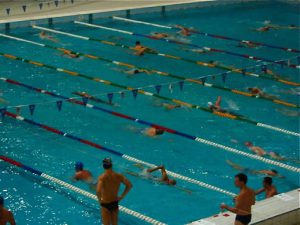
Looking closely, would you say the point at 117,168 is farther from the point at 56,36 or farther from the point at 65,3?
the point at 65,3

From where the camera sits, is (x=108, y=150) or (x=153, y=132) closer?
(x=108, y=150)

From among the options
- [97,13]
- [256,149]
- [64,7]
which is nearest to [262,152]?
[256,149]

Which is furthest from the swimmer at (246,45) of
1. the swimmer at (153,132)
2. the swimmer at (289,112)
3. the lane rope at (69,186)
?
the lane rope at (69,186)

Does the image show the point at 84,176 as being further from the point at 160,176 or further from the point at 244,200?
the point at 244,200

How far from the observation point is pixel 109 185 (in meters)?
7.43

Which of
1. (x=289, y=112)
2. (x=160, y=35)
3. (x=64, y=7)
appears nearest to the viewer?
(x=289, y=112)

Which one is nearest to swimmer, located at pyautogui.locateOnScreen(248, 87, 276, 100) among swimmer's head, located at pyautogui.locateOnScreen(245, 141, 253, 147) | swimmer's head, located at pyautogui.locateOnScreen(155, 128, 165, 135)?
swimmer's head, located at pyautogui.locateOnScreen(245, 141, 253, 147)

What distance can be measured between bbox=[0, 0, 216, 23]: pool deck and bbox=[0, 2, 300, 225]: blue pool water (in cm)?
141

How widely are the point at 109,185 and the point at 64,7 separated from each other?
16630 mm

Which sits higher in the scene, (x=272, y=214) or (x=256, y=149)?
(x=272, y=214)

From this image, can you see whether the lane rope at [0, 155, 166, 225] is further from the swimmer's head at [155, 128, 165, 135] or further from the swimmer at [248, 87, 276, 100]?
the swimmer at [248, 87, 276, 100]

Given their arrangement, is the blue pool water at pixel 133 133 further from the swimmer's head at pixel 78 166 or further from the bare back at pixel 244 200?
the bare back at pixel 244 200

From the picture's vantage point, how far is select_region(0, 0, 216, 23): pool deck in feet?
69.9

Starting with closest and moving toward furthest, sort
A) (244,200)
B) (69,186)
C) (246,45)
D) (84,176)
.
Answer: (244,200), (69,186), (84,176), (246,45)
